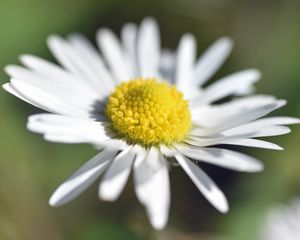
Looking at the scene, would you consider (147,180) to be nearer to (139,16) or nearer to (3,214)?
(3,214)

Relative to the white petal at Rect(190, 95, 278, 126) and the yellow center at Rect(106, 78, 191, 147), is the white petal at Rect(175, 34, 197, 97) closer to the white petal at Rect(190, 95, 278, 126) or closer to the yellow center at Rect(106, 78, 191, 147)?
the white petal at Rect(190, 95, 278, 126)

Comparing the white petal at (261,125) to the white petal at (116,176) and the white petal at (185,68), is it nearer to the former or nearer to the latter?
the white petal at (116,176)

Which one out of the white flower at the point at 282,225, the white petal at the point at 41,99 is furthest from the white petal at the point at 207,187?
the white flower at the point at 282,225

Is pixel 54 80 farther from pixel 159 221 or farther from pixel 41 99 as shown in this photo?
pixel 159 221

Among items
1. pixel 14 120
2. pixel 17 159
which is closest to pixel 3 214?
pixel 17 159

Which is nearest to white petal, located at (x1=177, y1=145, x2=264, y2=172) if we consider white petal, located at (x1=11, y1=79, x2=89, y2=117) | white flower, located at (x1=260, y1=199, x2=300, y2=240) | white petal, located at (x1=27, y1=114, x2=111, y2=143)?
white petal, located at (x1=27, y1=114, x2=111, y2=143)

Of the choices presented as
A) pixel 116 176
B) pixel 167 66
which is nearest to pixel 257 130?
pixel 116 176
